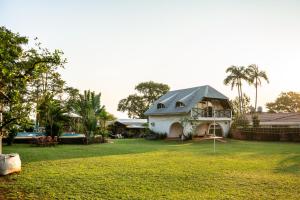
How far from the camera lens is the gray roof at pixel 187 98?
1281 inches

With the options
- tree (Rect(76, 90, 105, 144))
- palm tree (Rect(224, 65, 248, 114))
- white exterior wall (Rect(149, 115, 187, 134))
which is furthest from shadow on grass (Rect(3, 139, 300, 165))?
palm tree (Rect(224, 65, 248, 114))

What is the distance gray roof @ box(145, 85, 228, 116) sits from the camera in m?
32.5

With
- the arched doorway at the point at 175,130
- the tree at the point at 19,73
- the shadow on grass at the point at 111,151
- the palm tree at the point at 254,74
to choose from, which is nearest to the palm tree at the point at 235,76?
the palm tree at the point at 254,74

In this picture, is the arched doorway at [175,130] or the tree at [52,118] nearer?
the tree at [52,118]

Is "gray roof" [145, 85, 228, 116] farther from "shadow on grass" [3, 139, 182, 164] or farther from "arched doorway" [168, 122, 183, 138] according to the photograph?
"shadow on grass" [3, 139, 182, 164]

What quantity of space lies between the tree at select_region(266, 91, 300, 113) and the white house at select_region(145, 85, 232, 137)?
36.1 meters

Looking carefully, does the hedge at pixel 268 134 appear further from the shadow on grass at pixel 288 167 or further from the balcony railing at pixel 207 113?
the shadow on grass at pixel 288 167

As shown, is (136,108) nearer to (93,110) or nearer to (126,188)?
(93,110)

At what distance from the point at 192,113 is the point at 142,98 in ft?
122

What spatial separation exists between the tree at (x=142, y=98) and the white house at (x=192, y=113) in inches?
1107

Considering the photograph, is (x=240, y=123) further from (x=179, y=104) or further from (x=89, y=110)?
(x=89, y=110)

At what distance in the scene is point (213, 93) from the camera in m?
34.8

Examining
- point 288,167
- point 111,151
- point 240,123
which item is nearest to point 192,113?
point 240,123

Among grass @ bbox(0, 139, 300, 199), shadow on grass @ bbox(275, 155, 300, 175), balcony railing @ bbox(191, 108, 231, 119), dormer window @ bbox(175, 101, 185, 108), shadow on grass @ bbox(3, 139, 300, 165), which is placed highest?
dormer window @ bbox(175, 101, 185, 108)
